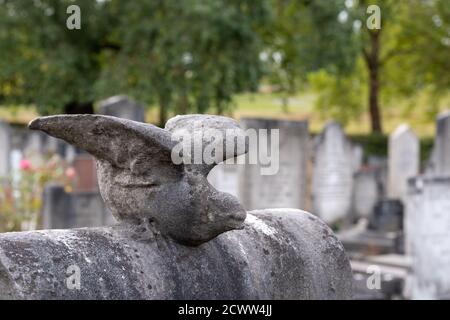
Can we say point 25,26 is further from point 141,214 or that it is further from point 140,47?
point 141,214

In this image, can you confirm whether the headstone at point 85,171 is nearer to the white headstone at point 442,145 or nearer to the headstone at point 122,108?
the headstone at point 122,108

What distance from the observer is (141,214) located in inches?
84.9

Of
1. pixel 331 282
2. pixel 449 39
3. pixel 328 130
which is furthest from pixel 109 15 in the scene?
pixel 331 282

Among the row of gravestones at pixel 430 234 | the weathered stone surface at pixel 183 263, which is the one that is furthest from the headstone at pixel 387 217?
the weathered stone surface at pixel 183 263

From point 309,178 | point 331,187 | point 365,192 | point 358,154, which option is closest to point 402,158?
point 365,192

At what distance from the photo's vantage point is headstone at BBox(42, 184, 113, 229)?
9.71 metres

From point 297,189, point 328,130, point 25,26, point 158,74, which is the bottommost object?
point 297,189

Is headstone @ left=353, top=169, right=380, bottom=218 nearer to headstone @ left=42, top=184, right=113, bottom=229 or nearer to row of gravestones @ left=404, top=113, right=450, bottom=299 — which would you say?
row of gravestones @ left=404, top=113, right=450, bottom=299

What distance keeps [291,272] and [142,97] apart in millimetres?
16916

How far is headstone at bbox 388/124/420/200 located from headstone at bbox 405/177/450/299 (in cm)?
849

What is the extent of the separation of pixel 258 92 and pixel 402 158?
5482 mm

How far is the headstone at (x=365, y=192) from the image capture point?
56.6 feet

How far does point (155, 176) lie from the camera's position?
6.98ft

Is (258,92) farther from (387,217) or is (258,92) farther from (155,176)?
(155,176)
